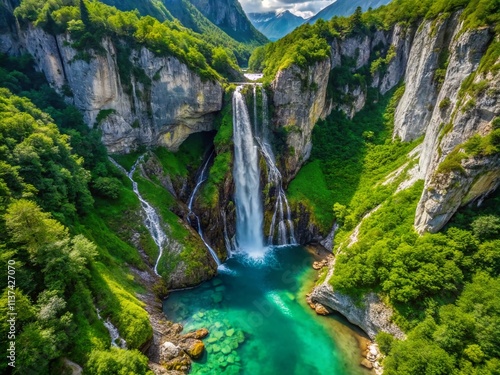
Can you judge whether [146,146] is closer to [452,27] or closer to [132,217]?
[132,217]

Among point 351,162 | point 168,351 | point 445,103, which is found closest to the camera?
point 168,351

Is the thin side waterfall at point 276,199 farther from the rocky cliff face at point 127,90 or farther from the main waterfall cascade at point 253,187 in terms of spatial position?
the rocky cliff face at point 127,90

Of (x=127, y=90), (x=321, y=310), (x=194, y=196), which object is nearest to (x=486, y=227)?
(x=321, y=310)

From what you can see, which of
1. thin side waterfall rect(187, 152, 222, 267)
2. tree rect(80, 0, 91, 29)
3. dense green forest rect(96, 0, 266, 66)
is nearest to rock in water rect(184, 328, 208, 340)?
thin side waterfall rect(187, 152, 222, 267)

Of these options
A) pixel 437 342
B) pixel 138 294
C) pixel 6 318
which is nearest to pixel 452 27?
pixel 437 342

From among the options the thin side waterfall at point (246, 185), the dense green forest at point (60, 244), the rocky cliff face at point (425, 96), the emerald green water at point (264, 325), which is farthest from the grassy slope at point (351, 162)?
the dense green forest at point (60, 244)

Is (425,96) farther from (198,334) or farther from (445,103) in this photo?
(198,334)
